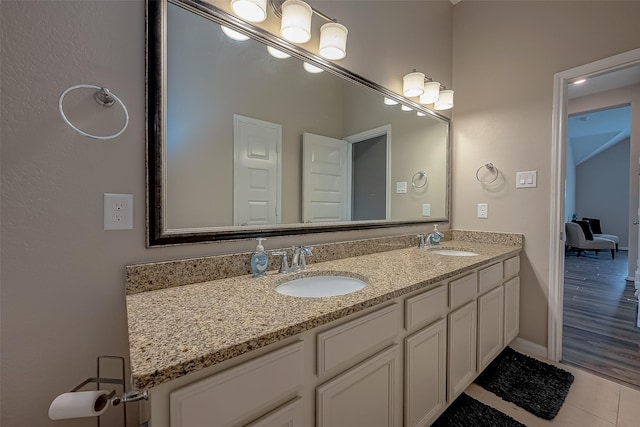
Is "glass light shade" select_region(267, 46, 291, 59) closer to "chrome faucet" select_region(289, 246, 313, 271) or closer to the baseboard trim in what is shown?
"chrome faucet" select_region(289, 246, 313, 271)

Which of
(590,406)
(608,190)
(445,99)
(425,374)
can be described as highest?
(445,99)

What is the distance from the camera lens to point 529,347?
2.09m

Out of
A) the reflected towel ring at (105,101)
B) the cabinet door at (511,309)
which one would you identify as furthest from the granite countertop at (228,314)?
the cabinet door at (511,309)

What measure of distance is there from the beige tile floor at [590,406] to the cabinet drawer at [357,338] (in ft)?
3.46

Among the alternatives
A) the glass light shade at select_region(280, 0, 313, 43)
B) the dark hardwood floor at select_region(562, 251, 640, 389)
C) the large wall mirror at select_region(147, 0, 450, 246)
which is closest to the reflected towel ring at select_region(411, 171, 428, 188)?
the large wall mirror at select_region(147, 0, 450, 246)

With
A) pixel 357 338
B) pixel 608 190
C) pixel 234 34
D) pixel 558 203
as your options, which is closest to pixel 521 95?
pixel 558 203

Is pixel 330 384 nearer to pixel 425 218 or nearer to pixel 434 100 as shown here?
pixel 425 218

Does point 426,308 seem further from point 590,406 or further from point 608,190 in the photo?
point 608,190

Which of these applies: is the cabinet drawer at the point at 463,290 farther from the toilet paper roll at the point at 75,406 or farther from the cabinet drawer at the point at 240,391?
the toilet paper roll at the point at 75,406

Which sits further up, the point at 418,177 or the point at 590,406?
the point at 418,177

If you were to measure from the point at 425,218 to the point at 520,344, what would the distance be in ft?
3.87

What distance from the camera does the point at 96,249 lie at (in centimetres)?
90

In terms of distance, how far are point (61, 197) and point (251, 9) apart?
39.4 inches

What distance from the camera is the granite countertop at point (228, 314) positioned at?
1.85 ft
